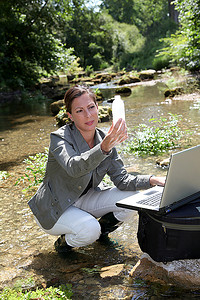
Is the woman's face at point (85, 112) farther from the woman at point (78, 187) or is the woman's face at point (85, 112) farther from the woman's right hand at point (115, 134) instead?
the woman's right hand at point (115, 134)

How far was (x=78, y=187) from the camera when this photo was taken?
2898 millimetres

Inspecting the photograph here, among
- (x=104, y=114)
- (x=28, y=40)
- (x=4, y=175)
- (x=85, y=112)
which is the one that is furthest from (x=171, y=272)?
(x=28, y=40)

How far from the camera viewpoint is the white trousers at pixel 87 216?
111 inches

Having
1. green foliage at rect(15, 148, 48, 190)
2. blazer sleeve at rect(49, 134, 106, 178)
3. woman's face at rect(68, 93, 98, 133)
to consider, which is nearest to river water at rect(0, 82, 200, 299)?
green foliage at rect(15, 148, 48, 190)

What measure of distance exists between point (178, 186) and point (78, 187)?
A: 3.02ft

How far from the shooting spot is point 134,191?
3158 millimetres

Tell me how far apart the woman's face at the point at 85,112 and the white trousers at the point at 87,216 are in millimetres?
602

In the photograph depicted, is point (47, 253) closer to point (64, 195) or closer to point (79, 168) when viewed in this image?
point (64, 195)

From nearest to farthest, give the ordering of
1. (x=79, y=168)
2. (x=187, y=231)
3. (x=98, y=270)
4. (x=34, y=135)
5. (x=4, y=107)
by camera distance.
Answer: (x=187, y=231), (x=79, y=168), (x=98, y=270), (x=34, y=135), (x=4, y=107)

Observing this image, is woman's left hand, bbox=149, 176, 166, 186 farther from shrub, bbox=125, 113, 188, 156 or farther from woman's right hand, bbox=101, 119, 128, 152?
shrub, bbox=125, 113, 188, 156

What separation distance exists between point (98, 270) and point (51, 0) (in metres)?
19.7

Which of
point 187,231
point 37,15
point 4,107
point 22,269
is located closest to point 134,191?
point 187,231

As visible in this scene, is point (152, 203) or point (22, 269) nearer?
point (152, 203)

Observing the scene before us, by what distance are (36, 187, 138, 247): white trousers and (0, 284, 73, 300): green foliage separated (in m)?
0.43
